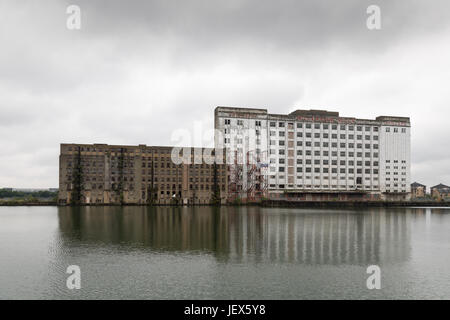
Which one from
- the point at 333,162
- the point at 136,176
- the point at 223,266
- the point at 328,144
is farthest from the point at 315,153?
the point at 223,266

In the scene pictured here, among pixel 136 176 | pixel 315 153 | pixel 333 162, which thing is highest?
pixel 315 153

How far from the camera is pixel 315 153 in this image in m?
184

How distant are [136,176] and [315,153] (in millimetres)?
80226

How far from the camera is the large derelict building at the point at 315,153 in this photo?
573 feet

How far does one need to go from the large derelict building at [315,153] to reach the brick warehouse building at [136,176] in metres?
10.7

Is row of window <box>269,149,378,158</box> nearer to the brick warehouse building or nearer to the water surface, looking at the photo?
the brick warehouse building

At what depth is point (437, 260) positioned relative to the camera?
37.1m

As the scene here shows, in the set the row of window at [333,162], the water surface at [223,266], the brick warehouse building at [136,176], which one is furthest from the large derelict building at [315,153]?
the water surface at [223,266]

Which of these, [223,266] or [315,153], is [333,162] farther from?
[223,266]

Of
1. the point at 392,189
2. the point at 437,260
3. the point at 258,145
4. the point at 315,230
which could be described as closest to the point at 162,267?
the point at 437,260

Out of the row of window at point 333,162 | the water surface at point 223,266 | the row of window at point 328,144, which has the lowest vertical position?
the water surface at point 223,266

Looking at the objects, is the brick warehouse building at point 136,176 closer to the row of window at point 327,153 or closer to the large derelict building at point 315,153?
the large derelict building at point 315,153

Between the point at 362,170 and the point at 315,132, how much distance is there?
1149 inches
